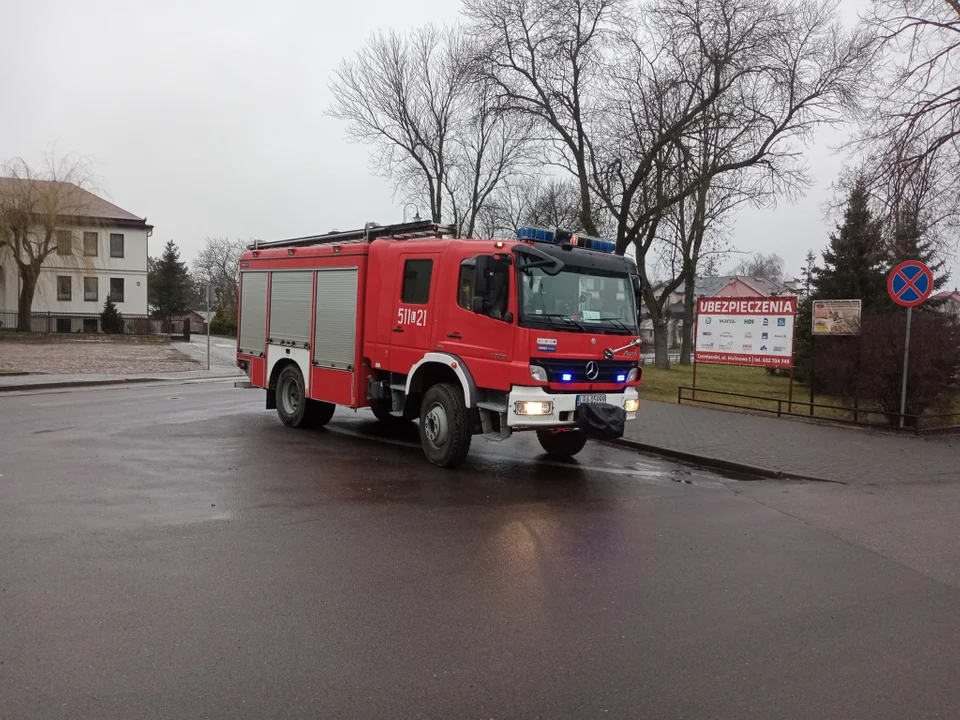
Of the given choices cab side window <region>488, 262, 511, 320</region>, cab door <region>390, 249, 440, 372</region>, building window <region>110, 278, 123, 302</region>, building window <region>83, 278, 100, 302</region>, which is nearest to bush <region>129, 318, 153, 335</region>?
building window <region>83, 278, 100, 302</region>

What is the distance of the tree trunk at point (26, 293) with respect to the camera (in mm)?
41594

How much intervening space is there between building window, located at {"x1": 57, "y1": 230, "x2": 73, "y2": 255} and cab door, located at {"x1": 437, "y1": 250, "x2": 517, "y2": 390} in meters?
39.3

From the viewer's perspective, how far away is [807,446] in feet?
36.8

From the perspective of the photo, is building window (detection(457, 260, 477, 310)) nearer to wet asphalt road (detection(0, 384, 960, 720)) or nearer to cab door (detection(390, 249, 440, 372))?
cab door (detection(390, 249, 440, 372))

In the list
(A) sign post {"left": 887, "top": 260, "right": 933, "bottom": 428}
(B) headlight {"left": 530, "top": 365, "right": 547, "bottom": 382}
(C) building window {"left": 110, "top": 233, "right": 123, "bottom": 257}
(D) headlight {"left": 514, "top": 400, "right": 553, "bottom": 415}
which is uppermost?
(C) building window {"left": 110, "top": 233, "right": 123, "bottom": 257}

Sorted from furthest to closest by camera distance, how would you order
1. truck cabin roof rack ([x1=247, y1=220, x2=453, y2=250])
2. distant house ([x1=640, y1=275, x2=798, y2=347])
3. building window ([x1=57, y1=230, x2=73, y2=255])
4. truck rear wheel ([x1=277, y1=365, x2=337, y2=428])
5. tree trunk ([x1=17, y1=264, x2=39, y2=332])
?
distant house ([x1=640, y1=275, x2=798, y2=347]) → tree trunk ([x1=17, y1=264, x2=39, y2=332]) → building window ([x1=57, y1=230, x2=73, y2=255]) → truck rear wheel ([x1=277, y1=365, x2=337, y2=428]) → truck cabin roof rack ([x1=247, y1=220, x2=453, y2=250])

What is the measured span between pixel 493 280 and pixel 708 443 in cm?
475

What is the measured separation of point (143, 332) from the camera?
4797cm

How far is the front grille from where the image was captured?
334 inches

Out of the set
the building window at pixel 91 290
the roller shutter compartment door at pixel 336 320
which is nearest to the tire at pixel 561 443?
the roller shutter compartment door at pixel 336 320

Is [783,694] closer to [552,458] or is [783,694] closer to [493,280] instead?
[493,280]

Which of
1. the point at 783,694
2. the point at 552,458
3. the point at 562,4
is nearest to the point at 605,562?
the point at 783,694

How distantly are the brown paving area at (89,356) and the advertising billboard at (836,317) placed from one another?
1856 cm

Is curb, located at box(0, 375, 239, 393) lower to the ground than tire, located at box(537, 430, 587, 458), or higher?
lower
